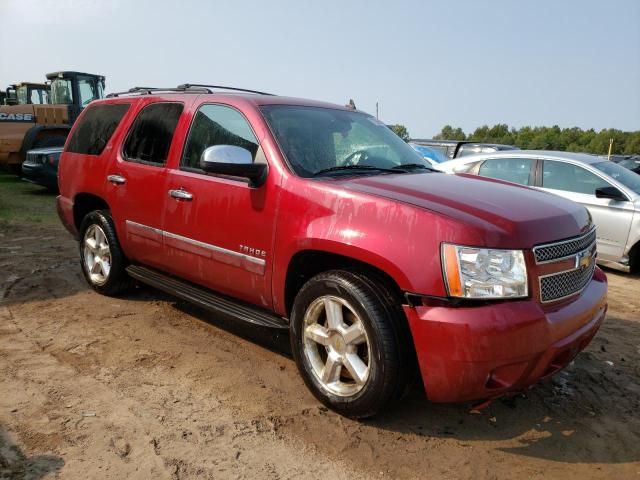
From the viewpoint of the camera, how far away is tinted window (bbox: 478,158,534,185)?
24.3ft

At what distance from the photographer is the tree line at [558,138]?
168ft

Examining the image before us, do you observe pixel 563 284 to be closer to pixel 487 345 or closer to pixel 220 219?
pixel 487 345

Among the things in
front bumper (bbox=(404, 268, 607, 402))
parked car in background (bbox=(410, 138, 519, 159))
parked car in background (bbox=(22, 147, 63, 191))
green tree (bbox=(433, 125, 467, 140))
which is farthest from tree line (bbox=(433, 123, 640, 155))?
front bumper (bbox=(404, 268, 607, 402))

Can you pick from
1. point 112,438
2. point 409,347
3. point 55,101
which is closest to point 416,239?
point 409,347

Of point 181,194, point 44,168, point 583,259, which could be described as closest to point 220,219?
point 181,194

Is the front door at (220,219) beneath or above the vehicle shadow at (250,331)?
above

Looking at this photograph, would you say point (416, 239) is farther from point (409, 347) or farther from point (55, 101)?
point (55, 101)

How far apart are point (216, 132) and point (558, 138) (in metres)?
64.3

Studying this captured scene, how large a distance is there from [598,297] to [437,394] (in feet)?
3.94

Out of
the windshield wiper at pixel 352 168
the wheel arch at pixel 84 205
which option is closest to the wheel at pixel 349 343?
the windshield wiper at pixel 352 168

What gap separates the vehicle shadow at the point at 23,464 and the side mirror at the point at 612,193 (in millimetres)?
6438

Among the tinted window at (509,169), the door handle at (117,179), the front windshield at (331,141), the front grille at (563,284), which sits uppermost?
the front windshield at (331,141)

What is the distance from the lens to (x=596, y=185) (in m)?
6.87

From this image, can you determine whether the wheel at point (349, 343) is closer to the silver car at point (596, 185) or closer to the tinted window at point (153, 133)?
the tinted window at point (153, 133)
